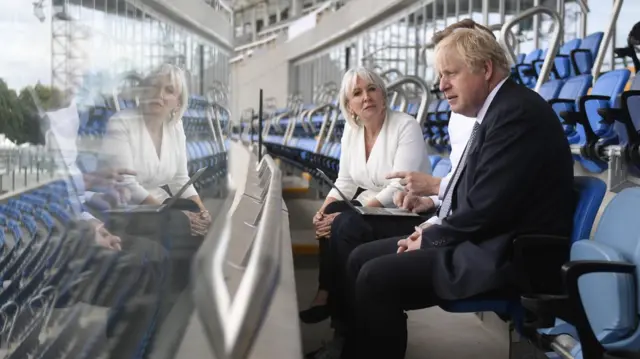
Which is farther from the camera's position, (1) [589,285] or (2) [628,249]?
(1) [589,285]

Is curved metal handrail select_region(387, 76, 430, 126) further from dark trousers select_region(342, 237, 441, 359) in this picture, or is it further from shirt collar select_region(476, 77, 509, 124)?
dark trousers select_region(342, 237, 441, 359)

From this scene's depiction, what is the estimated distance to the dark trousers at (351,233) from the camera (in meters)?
2.91

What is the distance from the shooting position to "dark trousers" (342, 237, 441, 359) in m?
2.16

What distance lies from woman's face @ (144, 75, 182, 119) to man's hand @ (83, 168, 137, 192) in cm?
10

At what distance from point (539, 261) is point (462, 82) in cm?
55

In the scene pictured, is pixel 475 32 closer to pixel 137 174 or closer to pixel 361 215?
pixel 361 215

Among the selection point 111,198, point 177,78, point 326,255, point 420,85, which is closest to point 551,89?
point 420,85

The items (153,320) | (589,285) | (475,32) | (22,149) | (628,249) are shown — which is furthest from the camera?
(475,32)

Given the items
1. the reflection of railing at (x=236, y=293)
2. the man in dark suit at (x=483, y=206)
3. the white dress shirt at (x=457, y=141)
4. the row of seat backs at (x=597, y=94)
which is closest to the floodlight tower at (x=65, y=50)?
the reflection of railing at (x=236, y=293)

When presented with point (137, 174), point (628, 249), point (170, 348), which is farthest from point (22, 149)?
point (628, 249)

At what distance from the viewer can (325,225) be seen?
3.18 meters

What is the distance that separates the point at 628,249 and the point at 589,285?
0.17m

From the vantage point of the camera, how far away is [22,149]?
55 centimetres

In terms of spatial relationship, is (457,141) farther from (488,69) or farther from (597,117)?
(597,117)
